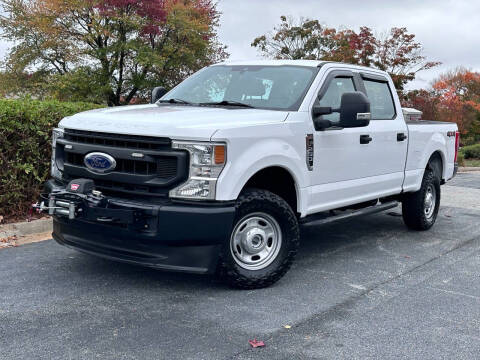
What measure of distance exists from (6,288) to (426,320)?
343cm

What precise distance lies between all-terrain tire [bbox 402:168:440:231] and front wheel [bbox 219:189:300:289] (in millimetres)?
2993

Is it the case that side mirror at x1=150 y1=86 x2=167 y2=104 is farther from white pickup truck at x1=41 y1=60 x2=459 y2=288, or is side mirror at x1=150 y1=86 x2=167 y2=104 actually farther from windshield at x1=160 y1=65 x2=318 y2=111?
windshield at x1=160 y1=65 x2=318 y2=111

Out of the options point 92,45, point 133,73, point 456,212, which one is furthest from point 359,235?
point 92,45

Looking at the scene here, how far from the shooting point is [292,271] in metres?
5.71

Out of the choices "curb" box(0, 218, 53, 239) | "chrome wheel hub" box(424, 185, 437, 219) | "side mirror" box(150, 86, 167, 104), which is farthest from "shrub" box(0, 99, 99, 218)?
"chrome wheel hub" box(424, 185, 437, 219)

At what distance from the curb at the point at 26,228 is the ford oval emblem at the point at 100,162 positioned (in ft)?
8.05

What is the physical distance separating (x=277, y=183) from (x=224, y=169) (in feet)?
3.28

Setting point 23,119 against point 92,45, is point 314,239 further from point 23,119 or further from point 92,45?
point 92,45

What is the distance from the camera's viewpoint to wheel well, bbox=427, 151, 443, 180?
7.96m

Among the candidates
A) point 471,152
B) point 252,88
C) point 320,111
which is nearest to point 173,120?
point 252,88

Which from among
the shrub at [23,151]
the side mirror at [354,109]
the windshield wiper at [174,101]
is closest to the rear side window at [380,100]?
the side mirror at [354,109]

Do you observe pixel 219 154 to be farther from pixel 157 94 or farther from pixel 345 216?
pixel 157 94

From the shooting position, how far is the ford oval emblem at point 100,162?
476 cm

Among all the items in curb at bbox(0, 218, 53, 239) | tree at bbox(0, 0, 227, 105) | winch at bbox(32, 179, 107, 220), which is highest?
tree at bbox(0, 0, 227, 105)
